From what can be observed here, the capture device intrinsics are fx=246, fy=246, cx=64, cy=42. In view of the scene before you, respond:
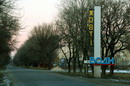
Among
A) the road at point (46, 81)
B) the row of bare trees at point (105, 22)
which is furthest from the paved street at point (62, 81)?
the row of bare trees at point (105, 22)

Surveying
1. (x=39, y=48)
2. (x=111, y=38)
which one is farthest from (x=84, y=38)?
(x=39, y=48)

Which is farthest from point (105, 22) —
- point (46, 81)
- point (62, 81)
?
point (46, 81)

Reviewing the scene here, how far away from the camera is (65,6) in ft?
132

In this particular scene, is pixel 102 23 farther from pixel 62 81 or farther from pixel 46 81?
pixel 46 81

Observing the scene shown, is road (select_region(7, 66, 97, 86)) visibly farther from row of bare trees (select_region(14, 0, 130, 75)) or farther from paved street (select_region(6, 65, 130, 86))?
row of bare trees (select_region(14, 0, 130, 75))

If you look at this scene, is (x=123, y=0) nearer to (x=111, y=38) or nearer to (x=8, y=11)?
(x=111, y=38)

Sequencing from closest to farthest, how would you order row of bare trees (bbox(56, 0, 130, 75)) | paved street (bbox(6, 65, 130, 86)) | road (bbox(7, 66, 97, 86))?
road (bbox(7, 66, 97, 86))
paved street (bbox(6, 65, 130, 86))
row of bare trees (bbox(56, 0, 130, 75))

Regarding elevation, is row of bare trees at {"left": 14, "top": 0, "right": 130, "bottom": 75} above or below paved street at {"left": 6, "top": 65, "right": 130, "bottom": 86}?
above

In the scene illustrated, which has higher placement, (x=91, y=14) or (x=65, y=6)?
(x=65, y=6)

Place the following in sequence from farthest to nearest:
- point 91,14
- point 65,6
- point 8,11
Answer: point 65,6
point 91,14
point 8,11

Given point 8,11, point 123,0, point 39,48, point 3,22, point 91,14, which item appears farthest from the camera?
point 39,48

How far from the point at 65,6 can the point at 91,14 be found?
10.9m

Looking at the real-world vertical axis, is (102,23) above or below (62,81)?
above

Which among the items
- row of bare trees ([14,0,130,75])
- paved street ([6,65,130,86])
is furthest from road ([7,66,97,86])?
row of bare trees ([14,0,130,75])
